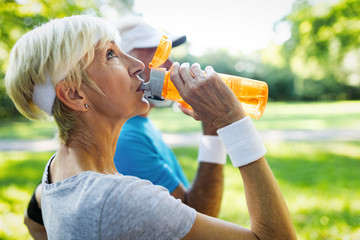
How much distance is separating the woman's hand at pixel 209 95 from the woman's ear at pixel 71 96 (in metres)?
0.42

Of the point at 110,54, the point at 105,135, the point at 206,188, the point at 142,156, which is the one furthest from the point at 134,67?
the point at 206,188

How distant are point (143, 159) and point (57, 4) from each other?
432 centimetres

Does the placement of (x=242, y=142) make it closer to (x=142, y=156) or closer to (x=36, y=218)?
(x=142, y=156)

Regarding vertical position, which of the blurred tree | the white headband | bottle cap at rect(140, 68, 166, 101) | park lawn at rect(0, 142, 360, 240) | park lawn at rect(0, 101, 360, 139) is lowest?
park lawn at rect(0, 101, 360, 139)

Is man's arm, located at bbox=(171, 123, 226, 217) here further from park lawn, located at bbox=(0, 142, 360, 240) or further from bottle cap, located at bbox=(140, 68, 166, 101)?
park lawn, located at bbox=(0, 142, 360, 240)

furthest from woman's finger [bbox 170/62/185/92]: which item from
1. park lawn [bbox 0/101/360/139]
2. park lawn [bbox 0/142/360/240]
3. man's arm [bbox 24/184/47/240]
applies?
park lawn [bbox 0/101/360/139]

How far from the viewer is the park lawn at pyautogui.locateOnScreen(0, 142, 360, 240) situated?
435cm

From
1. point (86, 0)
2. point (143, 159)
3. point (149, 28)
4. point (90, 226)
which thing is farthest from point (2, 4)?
point (90, 226)

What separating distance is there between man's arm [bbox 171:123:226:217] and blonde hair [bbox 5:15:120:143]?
3.20 ft

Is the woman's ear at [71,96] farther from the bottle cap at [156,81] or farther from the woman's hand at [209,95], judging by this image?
the woman's hand at [209,95]

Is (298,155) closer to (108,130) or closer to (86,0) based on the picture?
(86,0)

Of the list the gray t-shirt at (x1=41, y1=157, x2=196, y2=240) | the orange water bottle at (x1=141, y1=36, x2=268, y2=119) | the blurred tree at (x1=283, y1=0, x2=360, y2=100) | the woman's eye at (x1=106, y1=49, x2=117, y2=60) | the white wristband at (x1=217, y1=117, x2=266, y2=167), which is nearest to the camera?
the gray t-shirt at (x1=41, y1=157, x2=196, y2=240)

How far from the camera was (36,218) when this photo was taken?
177cm

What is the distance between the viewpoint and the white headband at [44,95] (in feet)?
4.53
